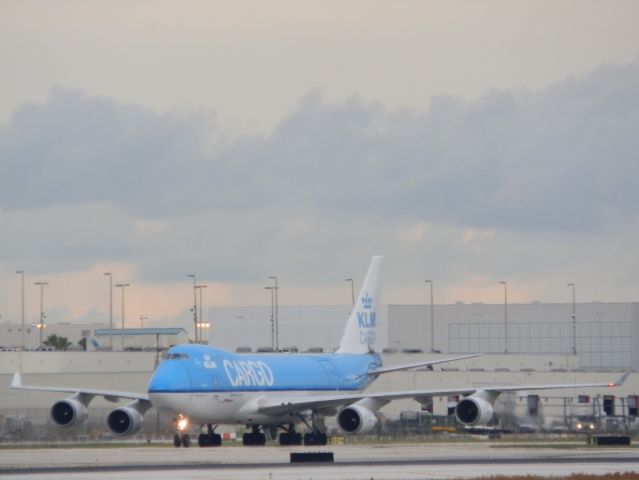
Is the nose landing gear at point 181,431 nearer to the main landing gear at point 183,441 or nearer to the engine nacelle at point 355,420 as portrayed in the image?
the main landing gear at point 183,441

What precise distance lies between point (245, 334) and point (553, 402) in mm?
74968

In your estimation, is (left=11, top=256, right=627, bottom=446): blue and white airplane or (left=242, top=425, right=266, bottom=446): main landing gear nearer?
(left=11, top=256, right=627, bottom=446): blue and white airplane

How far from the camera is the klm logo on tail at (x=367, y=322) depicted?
9894 centimetres

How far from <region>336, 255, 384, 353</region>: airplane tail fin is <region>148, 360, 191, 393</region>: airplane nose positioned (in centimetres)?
1907

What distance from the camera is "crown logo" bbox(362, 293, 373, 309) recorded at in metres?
100

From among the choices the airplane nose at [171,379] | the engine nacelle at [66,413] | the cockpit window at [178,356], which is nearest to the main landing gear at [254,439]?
the cockpit window at [178,356]

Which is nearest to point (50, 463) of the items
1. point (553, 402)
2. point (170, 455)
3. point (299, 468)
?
point (170, 455)

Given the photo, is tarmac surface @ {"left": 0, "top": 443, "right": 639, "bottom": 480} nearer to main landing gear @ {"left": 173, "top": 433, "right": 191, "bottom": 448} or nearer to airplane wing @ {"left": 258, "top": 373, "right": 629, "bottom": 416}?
main landing gear @ {"left": 173, "top": 433, "right": 191, "bottom": 448}

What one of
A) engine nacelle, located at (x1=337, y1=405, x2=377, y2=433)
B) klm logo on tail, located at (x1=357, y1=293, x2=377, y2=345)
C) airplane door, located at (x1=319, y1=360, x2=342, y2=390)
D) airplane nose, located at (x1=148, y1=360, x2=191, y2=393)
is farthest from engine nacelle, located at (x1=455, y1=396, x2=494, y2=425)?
klm logo on tail, located at (x1=357, y1=293, x2=377, y2=345)

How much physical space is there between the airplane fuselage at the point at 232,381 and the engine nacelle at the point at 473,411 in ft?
33.6

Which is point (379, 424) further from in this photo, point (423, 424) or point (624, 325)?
point (624, 325)

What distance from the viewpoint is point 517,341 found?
179 meters

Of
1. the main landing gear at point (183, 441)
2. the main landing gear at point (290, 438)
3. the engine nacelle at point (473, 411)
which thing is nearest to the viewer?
the main landing gear at point (183, 441)

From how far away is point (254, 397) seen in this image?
277ft
